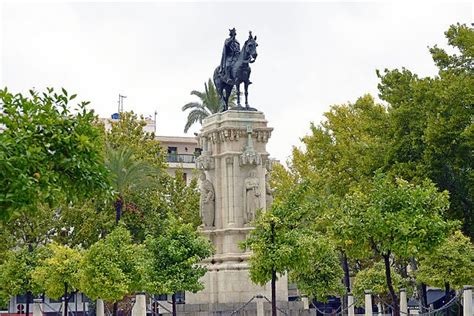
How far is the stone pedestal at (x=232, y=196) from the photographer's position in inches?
1219

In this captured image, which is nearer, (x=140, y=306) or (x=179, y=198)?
(x=140, y=306)

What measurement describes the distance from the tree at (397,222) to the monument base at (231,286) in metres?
7.52

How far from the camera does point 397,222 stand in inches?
916

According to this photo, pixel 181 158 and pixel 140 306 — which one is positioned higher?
pixel 181 158

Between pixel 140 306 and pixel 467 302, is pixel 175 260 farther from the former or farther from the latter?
pixel 467 302

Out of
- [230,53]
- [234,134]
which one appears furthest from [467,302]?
[230,53]

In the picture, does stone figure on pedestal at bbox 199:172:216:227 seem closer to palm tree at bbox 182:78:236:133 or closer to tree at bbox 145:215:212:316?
tree at bbox 145:215:212:316

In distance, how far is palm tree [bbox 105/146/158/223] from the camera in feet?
142

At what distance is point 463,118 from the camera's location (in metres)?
35.4

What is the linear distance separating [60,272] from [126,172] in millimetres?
9619

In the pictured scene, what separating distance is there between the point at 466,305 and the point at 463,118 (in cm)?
1265

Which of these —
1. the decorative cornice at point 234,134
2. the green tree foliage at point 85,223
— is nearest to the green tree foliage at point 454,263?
the decorative cornice at point 234,134

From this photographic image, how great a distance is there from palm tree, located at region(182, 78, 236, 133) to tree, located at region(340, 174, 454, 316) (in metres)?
32.1

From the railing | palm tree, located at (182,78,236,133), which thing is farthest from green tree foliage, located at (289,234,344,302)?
the railing
